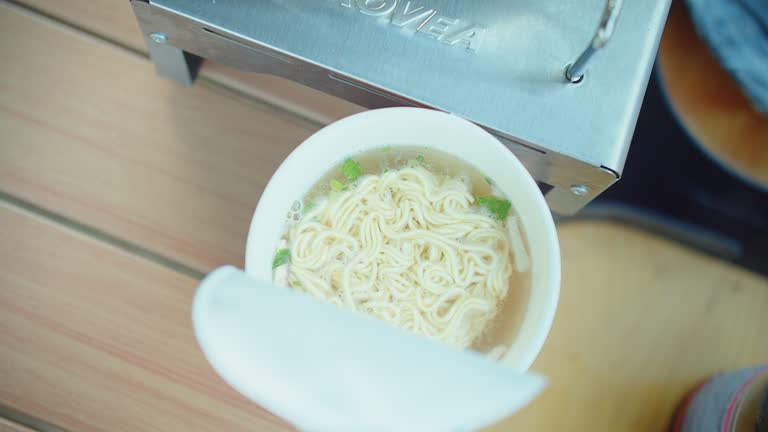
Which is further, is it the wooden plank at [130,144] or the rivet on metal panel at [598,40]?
the wooden plank at [130,144]

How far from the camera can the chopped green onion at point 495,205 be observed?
371 millimetres

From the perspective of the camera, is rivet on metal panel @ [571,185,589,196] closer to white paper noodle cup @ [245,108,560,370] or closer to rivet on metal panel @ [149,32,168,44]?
white paper noodle cup @ [245,108,560,370]

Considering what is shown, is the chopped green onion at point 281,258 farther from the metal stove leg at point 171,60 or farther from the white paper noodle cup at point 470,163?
the metal stove leg at point 171,60

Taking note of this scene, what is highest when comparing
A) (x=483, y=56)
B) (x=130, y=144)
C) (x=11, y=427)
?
(x=483, y=56)

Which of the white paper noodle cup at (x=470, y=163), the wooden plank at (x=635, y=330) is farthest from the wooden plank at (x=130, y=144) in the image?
the wooden plank at (x=635, y=330)

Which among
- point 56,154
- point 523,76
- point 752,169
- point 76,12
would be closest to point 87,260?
point 56,154

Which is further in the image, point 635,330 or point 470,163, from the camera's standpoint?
point 635,330

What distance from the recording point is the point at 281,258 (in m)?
0.37

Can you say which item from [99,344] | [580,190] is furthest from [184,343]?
[580,190]

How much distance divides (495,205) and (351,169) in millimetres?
85

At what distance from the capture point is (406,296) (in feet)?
1.23

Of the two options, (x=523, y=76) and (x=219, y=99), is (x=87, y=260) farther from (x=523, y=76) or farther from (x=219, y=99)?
(x=523, y=76)

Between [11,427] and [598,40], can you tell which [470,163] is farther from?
[11,427]

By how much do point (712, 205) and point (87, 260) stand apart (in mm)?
483
